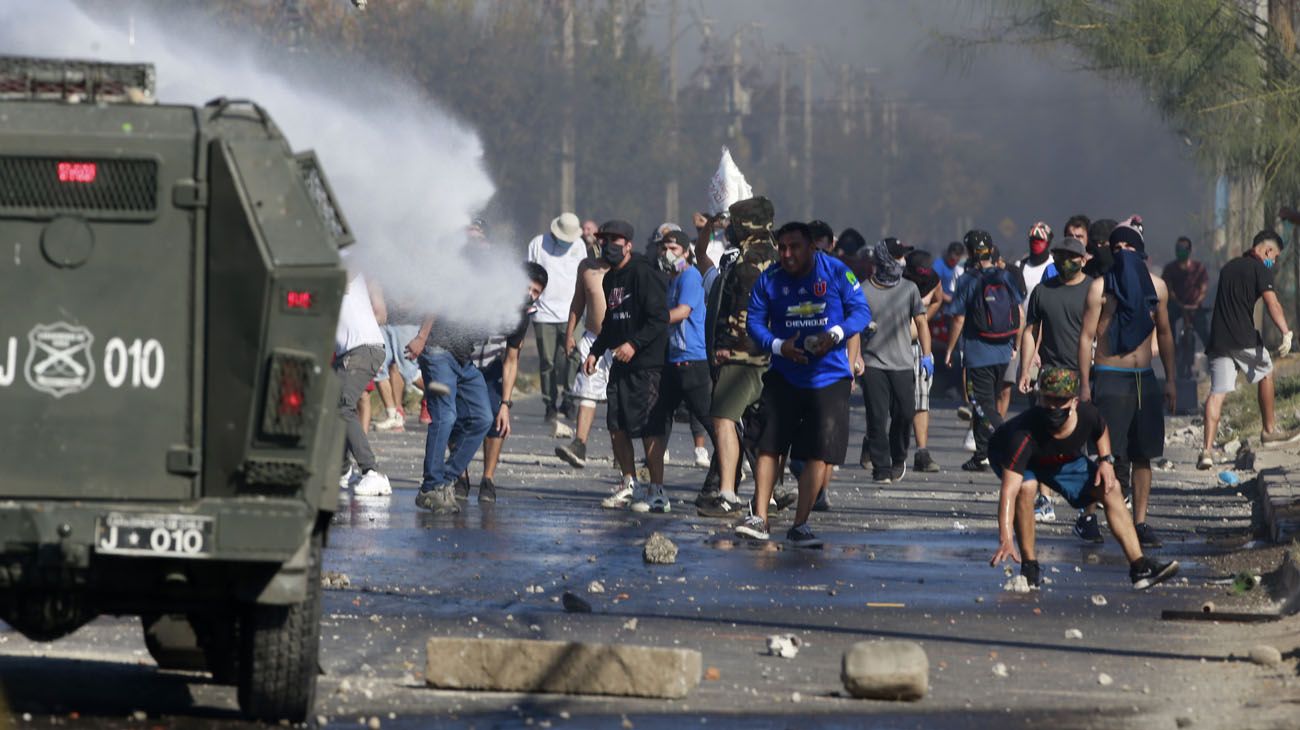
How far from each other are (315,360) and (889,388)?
10807 mm

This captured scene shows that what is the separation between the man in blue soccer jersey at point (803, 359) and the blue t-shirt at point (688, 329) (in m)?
1.99

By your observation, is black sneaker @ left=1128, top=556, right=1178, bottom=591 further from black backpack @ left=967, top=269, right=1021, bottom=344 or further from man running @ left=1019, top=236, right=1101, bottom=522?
black backpack @ left=967, top=269, right=1021, bottom=344

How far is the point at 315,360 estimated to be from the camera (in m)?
7.00

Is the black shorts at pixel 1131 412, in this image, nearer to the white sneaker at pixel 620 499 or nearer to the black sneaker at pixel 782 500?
the black sneaker at pixel 782 500

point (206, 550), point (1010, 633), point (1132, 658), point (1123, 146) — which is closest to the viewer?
point (206, 550)

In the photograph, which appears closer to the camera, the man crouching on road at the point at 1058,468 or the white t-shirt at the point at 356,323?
the man crouching on road at the point at 1058,468

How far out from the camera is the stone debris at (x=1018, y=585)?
1128cm

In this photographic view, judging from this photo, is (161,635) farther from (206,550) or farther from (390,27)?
(390,27)

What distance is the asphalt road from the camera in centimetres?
790

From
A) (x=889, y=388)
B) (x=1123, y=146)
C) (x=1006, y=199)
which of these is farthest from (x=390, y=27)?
(x=1006, y=199)

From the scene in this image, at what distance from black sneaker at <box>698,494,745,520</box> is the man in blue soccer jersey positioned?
1078 millimetres

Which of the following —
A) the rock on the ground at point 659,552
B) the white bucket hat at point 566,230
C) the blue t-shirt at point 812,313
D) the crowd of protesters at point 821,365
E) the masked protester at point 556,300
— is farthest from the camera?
the masked protester at point 556,300

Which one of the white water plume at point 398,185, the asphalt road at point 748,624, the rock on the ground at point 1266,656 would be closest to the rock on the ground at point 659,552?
the asphalt road at point 748,624

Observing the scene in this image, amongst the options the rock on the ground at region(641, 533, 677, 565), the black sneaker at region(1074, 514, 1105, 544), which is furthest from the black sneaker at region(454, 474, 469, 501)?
the black sneaker at region(1074, 514, 1105, 544)
